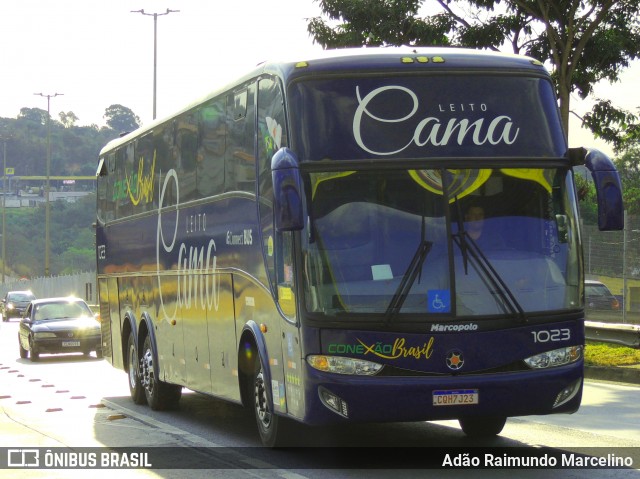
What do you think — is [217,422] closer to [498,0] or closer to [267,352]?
[267,352]

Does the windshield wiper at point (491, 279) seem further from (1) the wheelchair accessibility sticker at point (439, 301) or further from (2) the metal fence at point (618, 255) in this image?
(2) the metal fence at point (618, 255)

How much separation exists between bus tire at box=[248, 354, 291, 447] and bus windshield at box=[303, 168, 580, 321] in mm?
1642

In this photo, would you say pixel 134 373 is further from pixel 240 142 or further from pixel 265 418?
pixel 265 418

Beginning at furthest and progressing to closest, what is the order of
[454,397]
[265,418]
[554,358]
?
1. [265,418]
2. [554,358]
3. [454,397]

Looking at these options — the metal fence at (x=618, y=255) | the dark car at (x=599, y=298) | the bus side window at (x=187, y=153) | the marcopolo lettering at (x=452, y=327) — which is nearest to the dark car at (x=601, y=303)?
the dark car at (x=599, y=298)

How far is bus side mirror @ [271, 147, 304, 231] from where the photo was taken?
9.83 m

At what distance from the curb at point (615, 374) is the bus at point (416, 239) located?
26.3ft

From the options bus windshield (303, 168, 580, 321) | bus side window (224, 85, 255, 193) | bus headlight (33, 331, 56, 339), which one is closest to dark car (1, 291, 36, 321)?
bus headlight (33, 331, 56, 339)

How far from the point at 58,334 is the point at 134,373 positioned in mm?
12173

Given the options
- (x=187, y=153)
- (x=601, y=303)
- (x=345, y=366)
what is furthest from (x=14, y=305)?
(x=345, y=366)

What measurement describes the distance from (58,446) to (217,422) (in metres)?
2.74

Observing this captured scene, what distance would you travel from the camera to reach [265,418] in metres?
11.7

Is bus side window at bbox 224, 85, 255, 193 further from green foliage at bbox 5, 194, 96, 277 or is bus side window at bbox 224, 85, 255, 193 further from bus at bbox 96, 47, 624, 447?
green foliage at bbox 5, 194, 96, 277

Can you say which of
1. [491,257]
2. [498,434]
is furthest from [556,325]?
[498,434]
